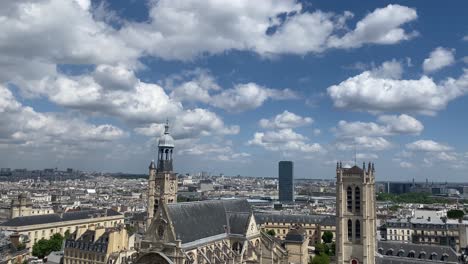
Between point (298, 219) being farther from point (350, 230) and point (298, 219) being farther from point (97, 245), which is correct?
point (97, 245)

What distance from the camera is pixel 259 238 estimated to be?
230 feet

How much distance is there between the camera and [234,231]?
222 feet

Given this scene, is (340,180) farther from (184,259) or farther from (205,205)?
(184,259)

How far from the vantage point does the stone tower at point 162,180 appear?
69.4 m

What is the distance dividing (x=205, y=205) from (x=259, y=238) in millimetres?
11028

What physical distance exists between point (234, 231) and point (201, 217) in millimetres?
7074

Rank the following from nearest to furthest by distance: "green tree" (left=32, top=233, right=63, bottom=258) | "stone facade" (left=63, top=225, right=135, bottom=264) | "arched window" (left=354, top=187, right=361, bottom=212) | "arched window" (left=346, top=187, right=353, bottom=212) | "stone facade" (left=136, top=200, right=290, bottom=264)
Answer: "stone facade" (left=136, top=200, right=290, bottom=264) < "arched window" (left=354, top=187, right=361, bottom=212) < "arched window" (left=346, top=187, right=353, bottom=212) < "stone facade" (left=63, top=225, right=135, bottom=264) < "green tree" (left=32, top=233, right=63, bottom=258)

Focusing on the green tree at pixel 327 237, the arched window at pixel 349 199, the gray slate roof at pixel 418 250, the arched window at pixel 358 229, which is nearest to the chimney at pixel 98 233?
the arched window at pixel 349 199

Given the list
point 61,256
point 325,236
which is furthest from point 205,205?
point 325,236

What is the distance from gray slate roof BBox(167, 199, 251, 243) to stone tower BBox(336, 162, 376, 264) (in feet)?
50.9

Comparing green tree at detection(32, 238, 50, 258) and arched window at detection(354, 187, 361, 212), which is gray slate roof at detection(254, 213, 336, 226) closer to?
green tree at detection(32, 238, 50, 258)

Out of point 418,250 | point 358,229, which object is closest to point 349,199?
point 358,229

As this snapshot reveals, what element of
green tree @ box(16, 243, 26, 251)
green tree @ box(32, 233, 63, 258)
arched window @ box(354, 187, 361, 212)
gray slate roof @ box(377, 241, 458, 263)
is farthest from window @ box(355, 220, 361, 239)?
green tree @ box(32, 233, 63, 258)

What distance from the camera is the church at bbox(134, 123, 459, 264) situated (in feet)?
182
